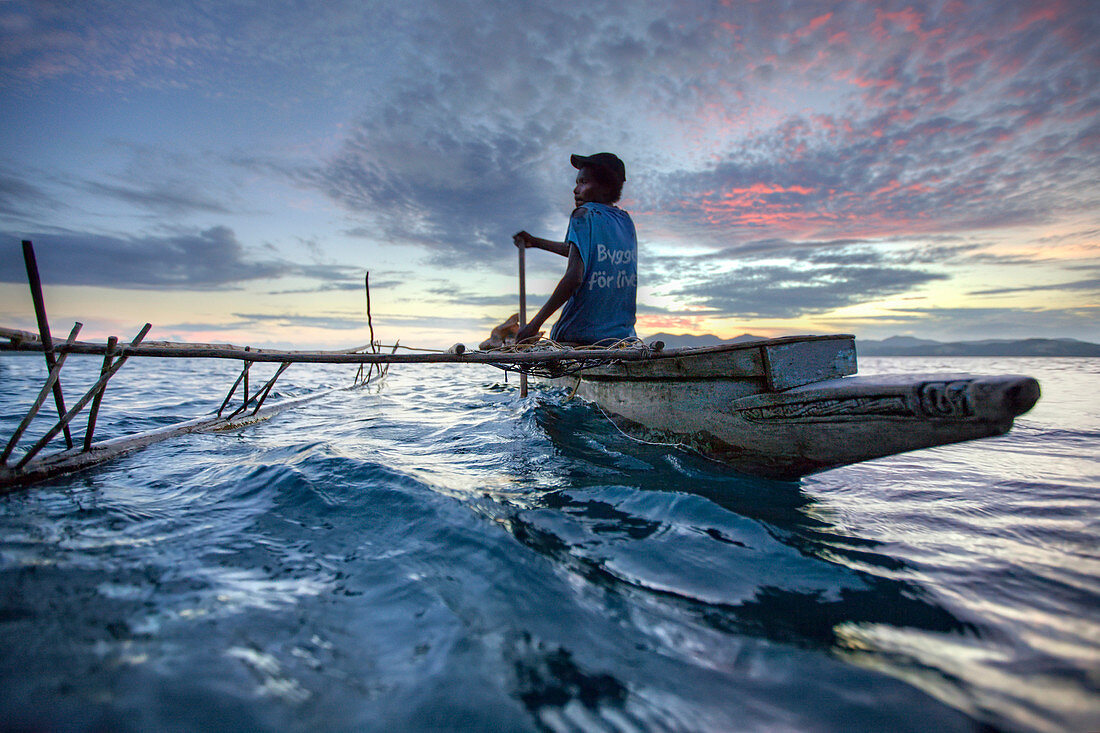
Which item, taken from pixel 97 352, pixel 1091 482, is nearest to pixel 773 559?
pixel 1091 482

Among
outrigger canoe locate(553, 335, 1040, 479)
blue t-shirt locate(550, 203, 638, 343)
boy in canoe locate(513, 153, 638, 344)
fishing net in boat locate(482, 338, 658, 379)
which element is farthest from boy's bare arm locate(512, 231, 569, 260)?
outrigger canoe locate(553, 335, 1040, 479)

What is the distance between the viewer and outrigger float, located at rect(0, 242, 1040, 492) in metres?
2.41

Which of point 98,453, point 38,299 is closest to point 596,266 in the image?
point 38,299

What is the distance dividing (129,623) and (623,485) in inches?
110

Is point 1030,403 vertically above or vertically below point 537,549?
above

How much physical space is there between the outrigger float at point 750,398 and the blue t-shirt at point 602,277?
73 cm

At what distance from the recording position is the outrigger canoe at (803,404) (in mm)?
2305

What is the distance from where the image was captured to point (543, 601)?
6.43 feet

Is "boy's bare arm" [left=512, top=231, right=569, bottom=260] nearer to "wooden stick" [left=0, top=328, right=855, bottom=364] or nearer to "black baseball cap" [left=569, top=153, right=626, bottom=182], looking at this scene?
"black baseball cap" [left=569, top=153, right=626, bottom=182]

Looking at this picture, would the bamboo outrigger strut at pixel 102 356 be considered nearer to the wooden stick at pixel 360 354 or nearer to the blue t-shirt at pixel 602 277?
the wooden stick at pixel 360 354

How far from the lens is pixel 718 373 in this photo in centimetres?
355

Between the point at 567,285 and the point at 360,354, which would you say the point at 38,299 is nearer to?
the point at 360,354

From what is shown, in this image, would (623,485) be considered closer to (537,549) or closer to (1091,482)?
(537,549)

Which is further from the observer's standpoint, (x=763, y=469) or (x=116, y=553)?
(x=763, y=469)
